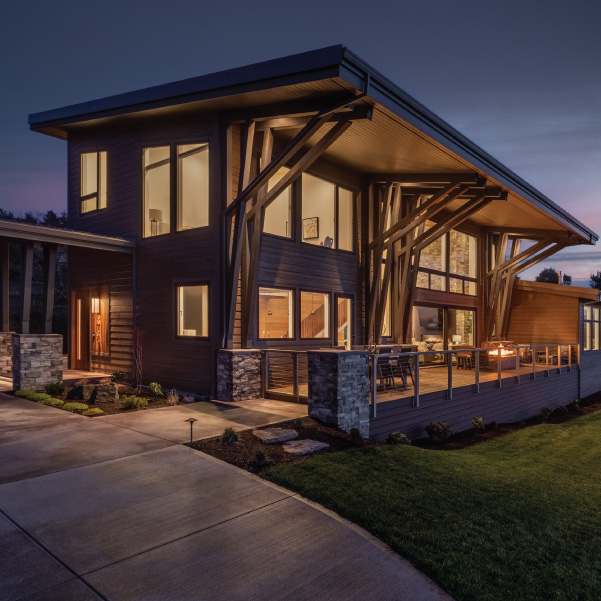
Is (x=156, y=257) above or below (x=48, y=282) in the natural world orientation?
above

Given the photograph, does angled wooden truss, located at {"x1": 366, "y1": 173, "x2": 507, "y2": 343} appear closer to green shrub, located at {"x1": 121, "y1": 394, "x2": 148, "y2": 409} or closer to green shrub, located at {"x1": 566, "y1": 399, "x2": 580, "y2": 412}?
green shrub, located at {"x1": 566, "y1": 399, "x2": 580, "y2": 412}

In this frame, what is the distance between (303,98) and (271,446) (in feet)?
19.7

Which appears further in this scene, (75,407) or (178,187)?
(178,187)

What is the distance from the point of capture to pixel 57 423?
281 inches

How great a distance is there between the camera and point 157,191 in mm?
11195

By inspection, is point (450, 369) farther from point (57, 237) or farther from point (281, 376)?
point (57, 237)

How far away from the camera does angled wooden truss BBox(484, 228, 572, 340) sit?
18125mm

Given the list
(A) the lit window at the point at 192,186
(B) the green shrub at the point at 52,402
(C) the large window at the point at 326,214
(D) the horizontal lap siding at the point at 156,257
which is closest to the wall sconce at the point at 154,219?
(D) the horizontal lap siding at the point at 156,257

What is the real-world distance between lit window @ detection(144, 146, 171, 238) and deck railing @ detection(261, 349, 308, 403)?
3.89m

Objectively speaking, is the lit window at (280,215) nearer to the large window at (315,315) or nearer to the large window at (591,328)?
the large window at (315,315)

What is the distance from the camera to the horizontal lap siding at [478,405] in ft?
27.8

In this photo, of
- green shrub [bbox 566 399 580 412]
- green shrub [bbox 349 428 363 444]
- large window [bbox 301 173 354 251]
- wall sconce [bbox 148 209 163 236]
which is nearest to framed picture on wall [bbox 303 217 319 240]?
large window [bbox 301 173 354 251]

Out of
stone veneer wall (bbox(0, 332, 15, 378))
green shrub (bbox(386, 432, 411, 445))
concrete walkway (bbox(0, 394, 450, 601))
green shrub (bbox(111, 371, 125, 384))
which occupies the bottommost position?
green shrub (bbox(386, 432, 411, 445))

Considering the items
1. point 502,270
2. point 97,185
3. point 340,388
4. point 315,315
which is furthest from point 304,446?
point 502,270
